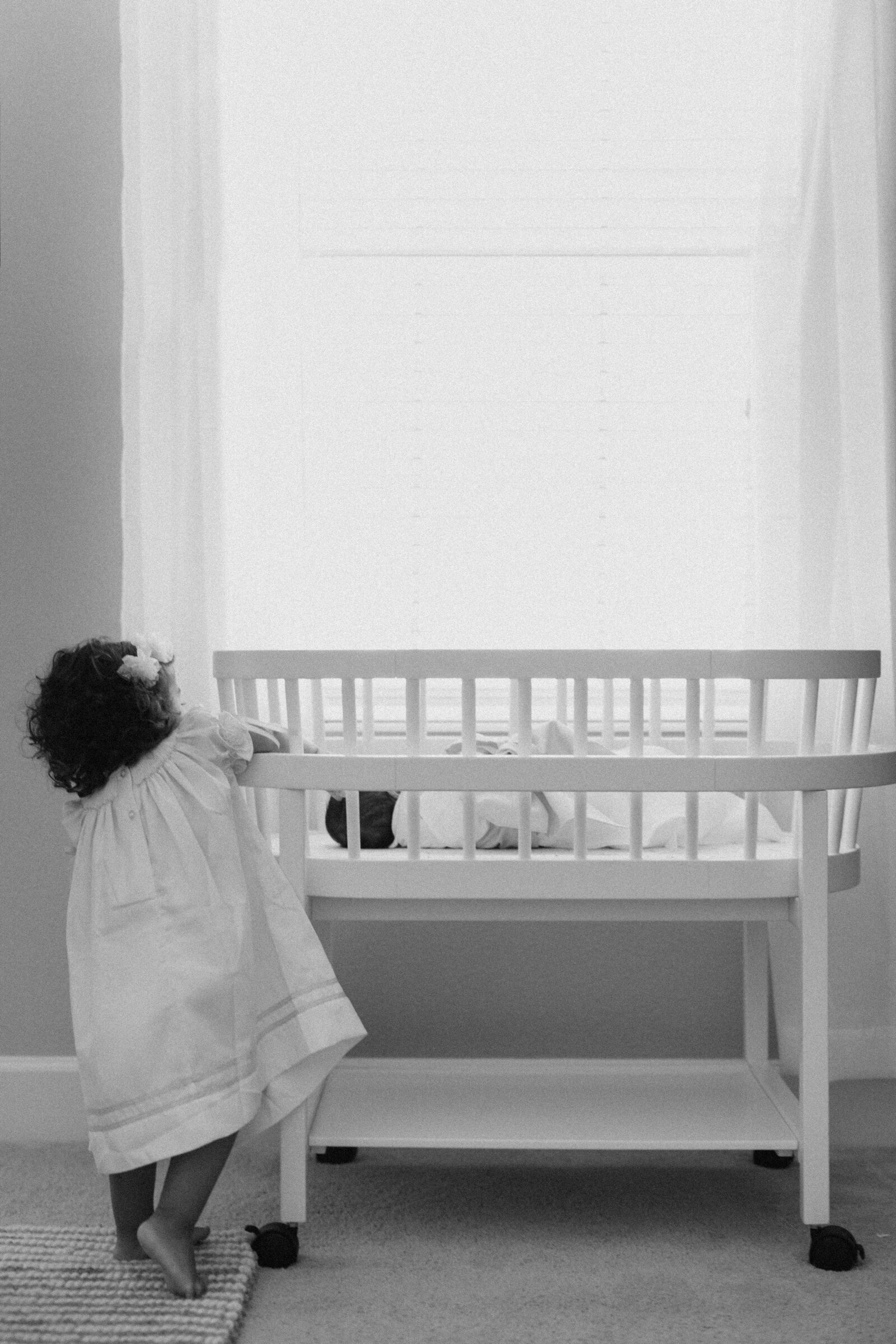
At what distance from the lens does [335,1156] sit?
5.95 feet

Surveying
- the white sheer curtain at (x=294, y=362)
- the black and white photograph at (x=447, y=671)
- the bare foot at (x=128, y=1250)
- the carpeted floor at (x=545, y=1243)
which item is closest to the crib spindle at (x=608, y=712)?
the black and white photograph at (x=447, y=671)

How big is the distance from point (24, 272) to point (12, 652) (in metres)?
0.58

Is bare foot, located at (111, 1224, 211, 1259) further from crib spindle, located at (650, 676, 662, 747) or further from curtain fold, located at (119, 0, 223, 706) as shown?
crib spindle, located at (650, 676, 662, 747)

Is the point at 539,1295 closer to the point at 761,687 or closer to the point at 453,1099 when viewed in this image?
the point at 453,1099

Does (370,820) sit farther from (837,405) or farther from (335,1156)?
(837,405)

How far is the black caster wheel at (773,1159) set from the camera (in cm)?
179

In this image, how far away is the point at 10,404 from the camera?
2.03m

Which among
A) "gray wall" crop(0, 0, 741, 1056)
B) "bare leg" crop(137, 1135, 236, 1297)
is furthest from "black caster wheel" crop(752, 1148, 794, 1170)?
"bare leg" crop(137, 1135, 236, 1297)

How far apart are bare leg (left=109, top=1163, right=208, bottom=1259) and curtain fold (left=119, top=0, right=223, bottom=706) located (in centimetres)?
67

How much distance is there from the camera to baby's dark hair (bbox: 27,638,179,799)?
1414mm

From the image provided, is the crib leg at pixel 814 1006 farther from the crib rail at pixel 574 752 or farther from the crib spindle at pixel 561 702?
the crib spindle at pixel 561 702

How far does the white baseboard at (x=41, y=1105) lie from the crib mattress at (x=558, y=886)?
74 centimetres

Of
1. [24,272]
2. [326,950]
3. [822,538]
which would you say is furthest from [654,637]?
[24,272]

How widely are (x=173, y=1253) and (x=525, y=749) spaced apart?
0.63 meters
